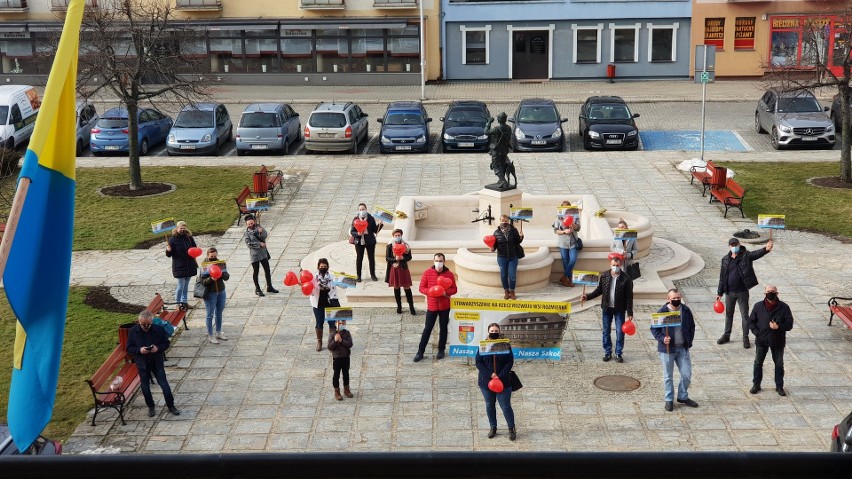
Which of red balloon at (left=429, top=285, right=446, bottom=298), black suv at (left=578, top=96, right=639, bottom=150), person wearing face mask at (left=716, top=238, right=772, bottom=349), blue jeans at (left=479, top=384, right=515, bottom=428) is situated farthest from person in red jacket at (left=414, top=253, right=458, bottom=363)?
black suv at (left=578, top=96, right=639, bottom=150)

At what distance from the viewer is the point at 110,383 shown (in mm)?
14273

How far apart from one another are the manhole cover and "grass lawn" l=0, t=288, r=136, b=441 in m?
6.77

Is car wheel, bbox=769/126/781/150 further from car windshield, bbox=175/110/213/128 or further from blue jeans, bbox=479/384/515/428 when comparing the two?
blue jeans, bbox=479/384/515/428

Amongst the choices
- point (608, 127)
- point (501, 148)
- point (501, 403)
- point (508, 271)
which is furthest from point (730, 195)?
point (501, 403)

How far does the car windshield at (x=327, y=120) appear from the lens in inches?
1267

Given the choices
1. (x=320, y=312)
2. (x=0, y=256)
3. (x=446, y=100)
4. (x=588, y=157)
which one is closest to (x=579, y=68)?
(x=446, y=100)

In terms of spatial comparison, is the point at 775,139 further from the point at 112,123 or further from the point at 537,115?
the point at 112,123

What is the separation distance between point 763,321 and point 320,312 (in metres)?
6.31

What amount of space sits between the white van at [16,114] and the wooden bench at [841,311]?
24.5 m

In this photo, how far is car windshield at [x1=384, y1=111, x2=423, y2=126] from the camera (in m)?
32.7

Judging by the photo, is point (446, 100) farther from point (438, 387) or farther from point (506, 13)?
point (438, 387)

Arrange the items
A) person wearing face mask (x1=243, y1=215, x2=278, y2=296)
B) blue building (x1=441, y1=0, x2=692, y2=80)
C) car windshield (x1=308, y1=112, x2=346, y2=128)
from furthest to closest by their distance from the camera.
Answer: blue building (x1=441, y1=0, x2=692, y2=80) < car windshield (x1=308, y1=112, x2=346, y2=128) < person wearing face mask (x1=243, y1=215, x2=278, y2=296)

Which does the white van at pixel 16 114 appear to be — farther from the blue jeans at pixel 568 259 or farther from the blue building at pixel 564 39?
the blue jeans at pixel 568 259

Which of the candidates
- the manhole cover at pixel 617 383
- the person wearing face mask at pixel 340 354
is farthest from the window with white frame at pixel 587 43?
the person wearing face mask at pixel 340 354
